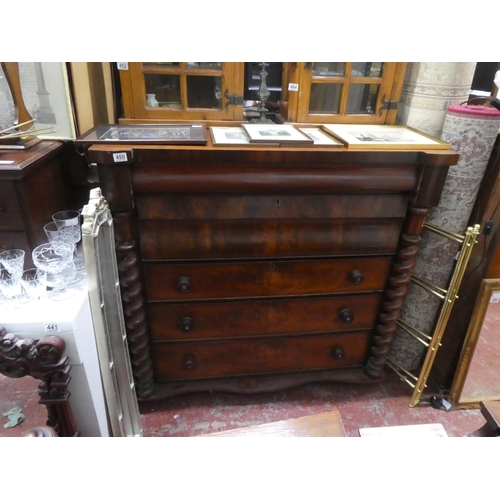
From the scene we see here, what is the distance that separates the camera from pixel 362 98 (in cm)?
146

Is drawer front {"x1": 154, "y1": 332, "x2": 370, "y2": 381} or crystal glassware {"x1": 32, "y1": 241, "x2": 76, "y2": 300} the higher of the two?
crystal glassware {"x1": 32, "y1": 241, "x2": 76, "y2": 300}

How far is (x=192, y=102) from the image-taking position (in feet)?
4.52

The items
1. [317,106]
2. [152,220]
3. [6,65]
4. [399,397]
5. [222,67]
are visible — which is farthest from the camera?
[399,397]

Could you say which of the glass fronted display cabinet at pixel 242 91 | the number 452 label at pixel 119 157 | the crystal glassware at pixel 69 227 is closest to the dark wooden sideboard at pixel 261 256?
the number 452 label at pixel 119 157

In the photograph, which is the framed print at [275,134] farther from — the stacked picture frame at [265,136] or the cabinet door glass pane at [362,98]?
the cabinet door glass pane at [362,98]

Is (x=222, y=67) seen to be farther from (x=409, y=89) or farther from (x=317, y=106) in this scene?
(x=409, y=89)

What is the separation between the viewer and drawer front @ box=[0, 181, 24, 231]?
1062mm

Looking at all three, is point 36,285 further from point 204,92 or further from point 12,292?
point 204,92

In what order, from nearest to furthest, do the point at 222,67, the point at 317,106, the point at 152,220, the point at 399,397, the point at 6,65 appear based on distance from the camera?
the point at 6,65 < the point at 152,220 < the point at 222,67 < the point at 317,106 < the point at 399,397

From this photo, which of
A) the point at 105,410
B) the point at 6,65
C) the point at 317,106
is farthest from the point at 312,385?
the point at 6,65

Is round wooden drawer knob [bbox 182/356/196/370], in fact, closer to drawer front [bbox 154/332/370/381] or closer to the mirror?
drawer front [bbox 154/332/370/381]

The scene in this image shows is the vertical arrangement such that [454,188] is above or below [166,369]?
above

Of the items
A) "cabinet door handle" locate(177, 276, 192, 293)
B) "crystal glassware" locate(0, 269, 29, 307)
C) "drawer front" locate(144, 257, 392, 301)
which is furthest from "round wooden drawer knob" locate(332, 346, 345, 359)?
"crystal glassware" locate(0, 269, 29, 307)

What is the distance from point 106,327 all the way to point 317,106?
112 centimetres
